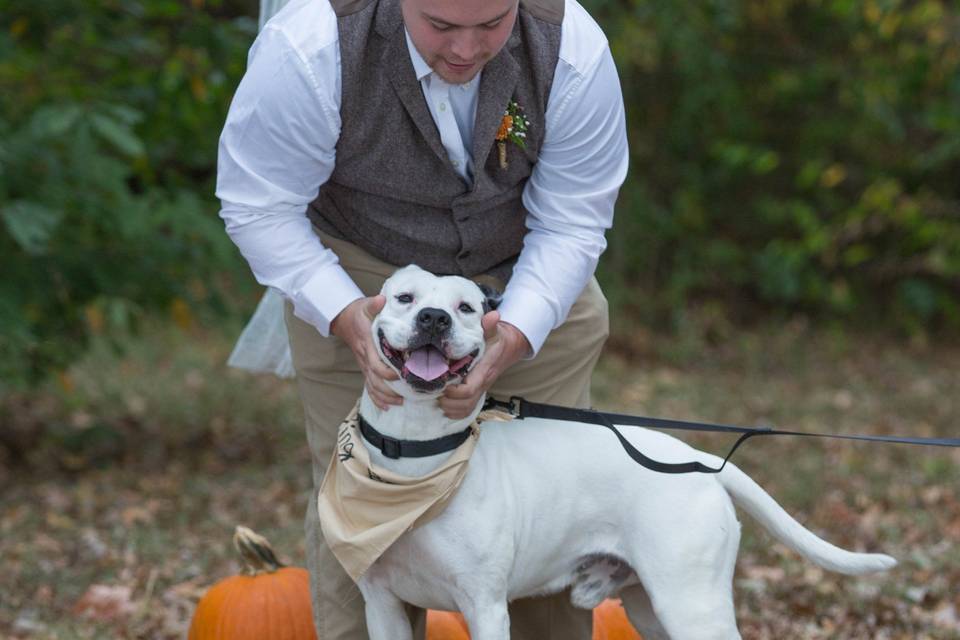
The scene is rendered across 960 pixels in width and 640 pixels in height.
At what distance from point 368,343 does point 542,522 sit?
1.99 ft

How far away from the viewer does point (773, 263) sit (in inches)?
424

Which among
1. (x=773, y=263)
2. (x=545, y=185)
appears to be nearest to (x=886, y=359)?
(x=773, y=263)

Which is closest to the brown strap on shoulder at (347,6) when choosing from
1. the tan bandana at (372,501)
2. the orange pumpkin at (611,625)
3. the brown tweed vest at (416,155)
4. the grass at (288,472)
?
the brown tweed vest at (416,155)

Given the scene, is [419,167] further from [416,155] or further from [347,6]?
[347,6]

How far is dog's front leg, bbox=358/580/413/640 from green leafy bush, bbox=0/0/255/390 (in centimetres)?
289

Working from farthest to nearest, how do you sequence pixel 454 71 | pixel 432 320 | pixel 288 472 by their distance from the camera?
1. pixel 288 472
2. pixel 454 71
3. pixel 432 320

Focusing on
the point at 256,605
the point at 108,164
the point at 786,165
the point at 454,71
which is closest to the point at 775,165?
the point at 786,165

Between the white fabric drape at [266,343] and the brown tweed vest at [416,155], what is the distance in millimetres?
484

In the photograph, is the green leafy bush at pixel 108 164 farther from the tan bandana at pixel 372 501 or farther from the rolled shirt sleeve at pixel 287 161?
the tan bandana at pixel 372 501

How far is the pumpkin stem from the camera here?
4.01m

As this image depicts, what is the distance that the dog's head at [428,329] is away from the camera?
287cm

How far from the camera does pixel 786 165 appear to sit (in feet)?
37.1

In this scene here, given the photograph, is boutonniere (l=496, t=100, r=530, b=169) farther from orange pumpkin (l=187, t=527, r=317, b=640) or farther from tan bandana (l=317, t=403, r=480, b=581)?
orange pumpkin (l=187, t=527, r=317, b=640)

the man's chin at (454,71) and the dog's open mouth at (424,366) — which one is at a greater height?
the man's chin at (454,71)
